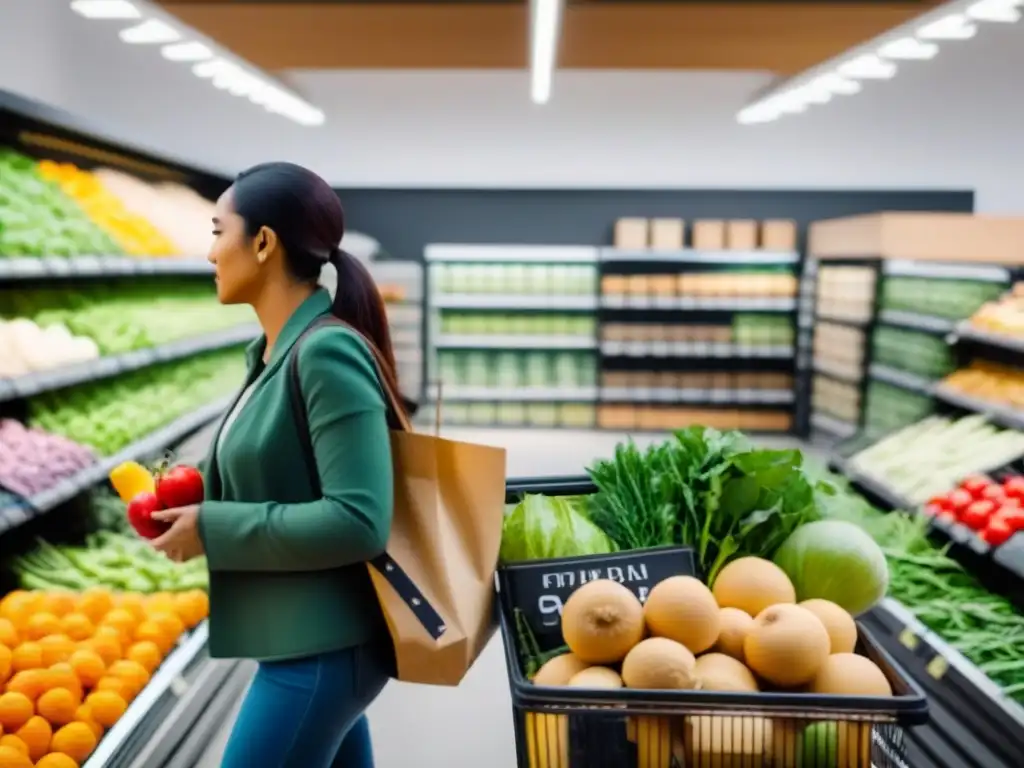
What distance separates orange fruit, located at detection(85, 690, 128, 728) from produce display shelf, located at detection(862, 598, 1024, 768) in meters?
2.44

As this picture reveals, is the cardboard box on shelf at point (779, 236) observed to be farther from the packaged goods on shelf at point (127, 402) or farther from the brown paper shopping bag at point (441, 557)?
the brown paper shopping bag at point (441, 557)

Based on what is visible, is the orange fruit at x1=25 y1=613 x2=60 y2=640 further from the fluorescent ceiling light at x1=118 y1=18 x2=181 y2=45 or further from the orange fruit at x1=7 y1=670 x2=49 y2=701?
the fluorescent ceiling light at x1=118 y1=18 x2=181 y2=45

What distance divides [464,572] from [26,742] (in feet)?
5.21

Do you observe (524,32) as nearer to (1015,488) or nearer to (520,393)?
(520,393)

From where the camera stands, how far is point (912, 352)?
6.64 metres

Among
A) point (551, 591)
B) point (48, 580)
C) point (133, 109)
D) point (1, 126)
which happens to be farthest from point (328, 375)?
point (133, 109)

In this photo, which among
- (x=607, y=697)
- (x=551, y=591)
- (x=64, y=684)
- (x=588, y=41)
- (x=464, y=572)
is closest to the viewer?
(x=607, y=697)

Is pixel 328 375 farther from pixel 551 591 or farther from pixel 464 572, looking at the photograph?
pixel 551 591

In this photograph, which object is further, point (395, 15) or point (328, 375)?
point (395, 15)

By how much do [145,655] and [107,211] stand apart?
2401mm

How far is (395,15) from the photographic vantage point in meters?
7.65

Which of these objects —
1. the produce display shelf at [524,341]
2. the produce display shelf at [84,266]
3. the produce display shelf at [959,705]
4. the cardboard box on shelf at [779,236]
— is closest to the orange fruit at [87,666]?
the produce display shelf at [84,266]

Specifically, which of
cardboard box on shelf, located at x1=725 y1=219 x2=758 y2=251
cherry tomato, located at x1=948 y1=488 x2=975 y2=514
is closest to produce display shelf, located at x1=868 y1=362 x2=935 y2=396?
cherry tomato, located at x1=948 y1=488 x2=975 y2=514

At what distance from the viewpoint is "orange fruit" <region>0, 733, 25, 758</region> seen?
2.37 m
